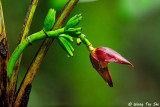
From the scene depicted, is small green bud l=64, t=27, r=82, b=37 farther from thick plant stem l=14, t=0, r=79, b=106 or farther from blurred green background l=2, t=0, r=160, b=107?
blurred green background l=2, t=0, r=160, b=107

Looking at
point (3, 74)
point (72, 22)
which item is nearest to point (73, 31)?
point (72, 22)

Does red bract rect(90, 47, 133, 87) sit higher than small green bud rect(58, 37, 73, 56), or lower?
lower

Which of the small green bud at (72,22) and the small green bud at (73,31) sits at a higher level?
the small green bud at (72,22)

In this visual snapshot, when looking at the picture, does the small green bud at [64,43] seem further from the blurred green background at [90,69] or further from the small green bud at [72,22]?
the blurred green background at [90,69]

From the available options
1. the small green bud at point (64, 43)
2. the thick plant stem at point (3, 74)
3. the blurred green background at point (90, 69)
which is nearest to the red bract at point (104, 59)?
the small green bud at point (64, 43)

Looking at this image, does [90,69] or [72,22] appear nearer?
[72,22]

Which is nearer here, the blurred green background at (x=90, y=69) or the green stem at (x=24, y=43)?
the green stem at (x=24, y=43)

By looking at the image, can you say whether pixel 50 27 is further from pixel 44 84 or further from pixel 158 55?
pixel 158 55

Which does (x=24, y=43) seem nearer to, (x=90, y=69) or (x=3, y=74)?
(x=3, y=74)

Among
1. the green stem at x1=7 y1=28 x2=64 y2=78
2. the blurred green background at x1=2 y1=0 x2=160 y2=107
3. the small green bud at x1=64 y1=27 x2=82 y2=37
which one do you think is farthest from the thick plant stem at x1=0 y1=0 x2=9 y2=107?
the blurred green background at x1=2 y1=0 x2=160 y2=107

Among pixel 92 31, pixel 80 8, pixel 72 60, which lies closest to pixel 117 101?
pixel 72 60
